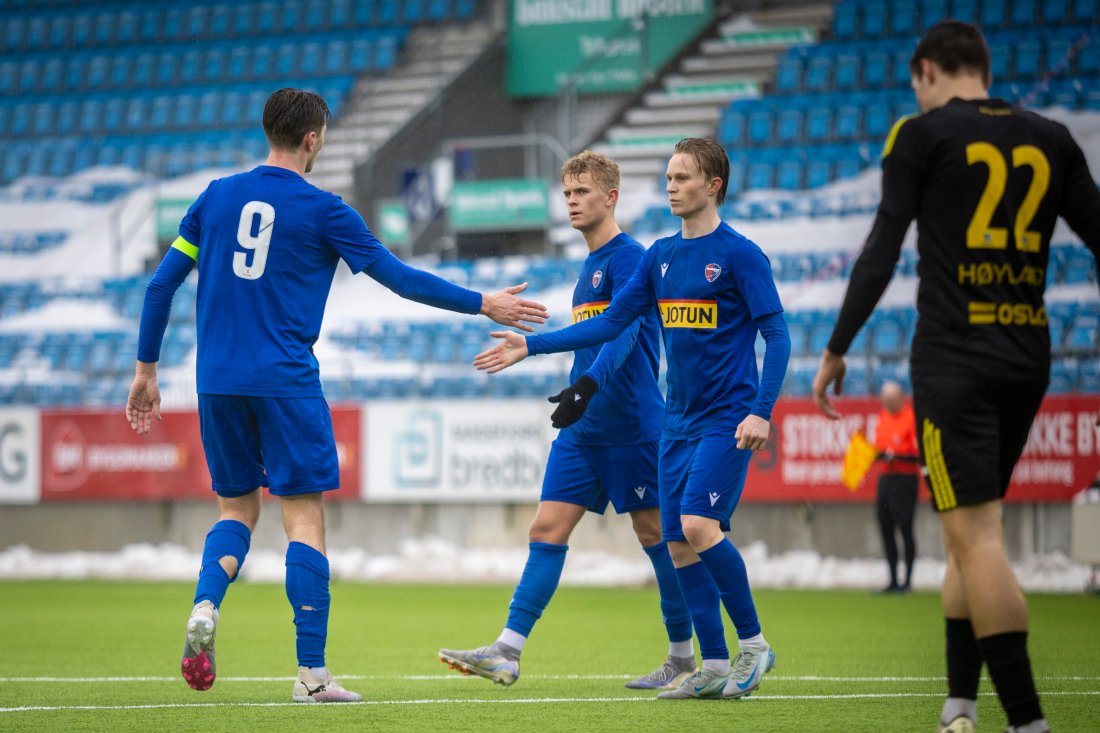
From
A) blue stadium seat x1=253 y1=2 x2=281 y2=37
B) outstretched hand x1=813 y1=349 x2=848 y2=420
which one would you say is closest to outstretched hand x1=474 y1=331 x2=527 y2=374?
outstretched hand x1=813 y1=349 x2=848 y2=420

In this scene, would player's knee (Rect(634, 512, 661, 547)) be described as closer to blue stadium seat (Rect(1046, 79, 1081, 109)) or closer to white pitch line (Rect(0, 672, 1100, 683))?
white pitch line (Rect(0, 672, 1100, 683))

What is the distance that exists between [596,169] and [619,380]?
912 mm

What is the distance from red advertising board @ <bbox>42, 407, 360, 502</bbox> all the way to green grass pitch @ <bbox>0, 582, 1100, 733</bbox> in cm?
262

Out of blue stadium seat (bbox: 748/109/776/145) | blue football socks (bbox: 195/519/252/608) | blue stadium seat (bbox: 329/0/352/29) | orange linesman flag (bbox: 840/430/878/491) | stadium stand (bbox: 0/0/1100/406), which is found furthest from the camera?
blue stadium seat (bbox: 329/0/352/29)

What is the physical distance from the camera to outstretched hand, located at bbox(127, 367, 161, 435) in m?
5.89

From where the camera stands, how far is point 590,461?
21.7ft

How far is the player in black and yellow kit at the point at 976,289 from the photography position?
4195 millimetres

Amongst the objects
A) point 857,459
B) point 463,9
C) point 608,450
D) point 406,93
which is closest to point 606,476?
point 608,450

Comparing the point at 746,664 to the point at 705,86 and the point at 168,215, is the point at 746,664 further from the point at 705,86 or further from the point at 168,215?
the point at 705,86

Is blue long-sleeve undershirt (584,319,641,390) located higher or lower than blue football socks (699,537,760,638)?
higher

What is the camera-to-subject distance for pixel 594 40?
2536cm

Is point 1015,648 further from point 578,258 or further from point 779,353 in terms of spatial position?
point 578,258

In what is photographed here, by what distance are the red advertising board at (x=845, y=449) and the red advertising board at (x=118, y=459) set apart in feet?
16.3

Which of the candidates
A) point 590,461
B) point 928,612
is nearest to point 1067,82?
point 928,612
